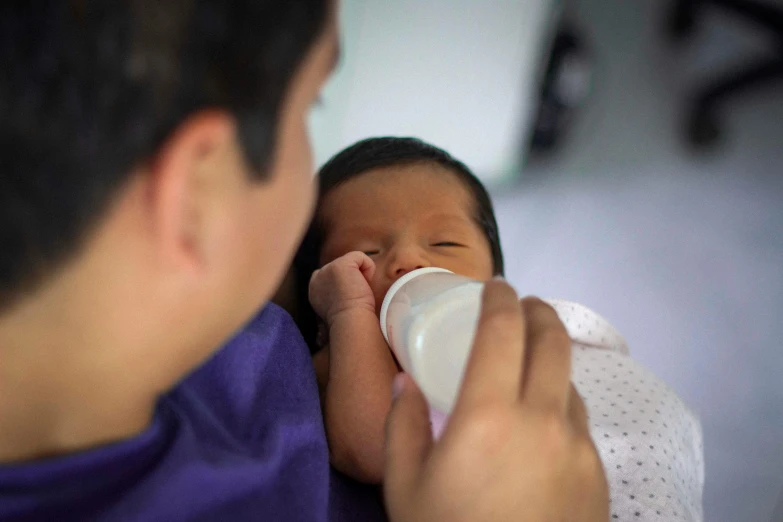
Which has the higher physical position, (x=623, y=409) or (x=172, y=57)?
(x=172, y=57)

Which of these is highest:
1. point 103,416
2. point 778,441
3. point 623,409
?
point 103,416

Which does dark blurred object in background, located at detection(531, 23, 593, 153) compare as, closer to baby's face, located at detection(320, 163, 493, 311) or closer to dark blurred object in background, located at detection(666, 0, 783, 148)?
dark blurred object in background, located at detection(666, 0, 783, 148)

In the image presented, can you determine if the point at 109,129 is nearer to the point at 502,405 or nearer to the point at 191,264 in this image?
the point at 191,264

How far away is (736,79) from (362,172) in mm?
1860

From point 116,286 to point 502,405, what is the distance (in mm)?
264

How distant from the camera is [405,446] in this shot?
0.49 meters

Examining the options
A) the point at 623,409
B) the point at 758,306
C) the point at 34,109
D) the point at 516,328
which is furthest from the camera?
the point at 758,306

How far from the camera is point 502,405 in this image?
0.45m

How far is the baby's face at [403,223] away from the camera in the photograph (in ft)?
3.11

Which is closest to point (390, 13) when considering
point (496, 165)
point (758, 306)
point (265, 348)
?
point (496, 165)

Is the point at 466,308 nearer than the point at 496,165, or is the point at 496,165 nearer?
the point at 466,308

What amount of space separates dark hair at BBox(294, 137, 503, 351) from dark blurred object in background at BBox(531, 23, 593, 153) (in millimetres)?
1132

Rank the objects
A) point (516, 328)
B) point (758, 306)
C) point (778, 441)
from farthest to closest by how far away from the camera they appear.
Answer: point (758, 306)
point (778, 441)
point (516, 328)

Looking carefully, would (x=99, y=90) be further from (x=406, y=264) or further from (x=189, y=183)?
(x=406, y=264)
